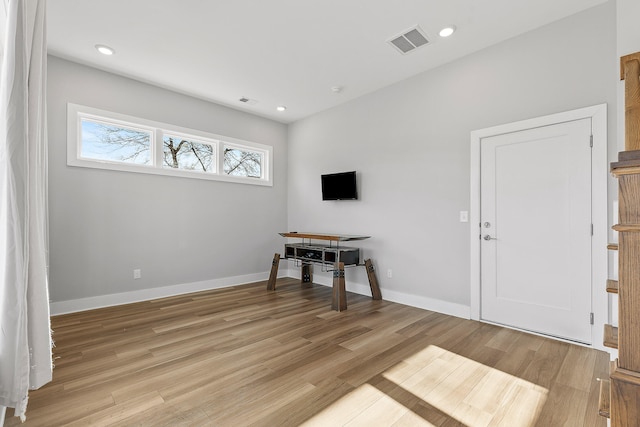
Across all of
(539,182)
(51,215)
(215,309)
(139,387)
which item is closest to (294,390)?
(139,387)

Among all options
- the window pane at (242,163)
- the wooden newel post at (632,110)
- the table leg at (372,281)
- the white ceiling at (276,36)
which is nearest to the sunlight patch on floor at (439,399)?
the wooden newel post at (632,110)

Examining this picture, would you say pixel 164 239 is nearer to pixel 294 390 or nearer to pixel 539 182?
pixel 294 390

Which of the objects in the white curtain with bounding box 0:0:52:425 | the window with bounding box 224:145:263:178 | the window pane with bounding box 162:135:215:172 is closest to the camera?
the white curtain with bounding box 0:0:52:425

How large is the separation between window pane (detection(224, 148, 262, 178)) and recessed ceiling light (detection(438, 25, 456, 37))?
137 inches

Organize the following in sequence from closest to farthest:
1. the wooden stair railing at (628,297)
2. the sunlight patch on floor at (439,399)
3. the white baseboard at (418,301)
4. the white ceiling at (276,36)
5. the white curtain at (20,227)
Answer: the wooden stair railing at (628,297) < the white curtain at (20,227) < the sunlight patch on floor at (439,399) < the white ceiling at (276,36) < the white baseboard at (418,301)

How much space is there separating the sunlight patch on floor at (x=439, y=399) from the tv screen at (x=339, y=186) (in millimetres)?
2636

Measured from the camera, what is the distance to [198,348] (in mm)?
2574

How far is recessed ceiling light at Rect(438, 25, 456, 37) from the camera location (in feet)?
9.34

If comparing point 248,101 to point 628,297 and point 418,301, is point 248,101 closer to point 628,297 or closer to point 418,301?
Result: point 418,301

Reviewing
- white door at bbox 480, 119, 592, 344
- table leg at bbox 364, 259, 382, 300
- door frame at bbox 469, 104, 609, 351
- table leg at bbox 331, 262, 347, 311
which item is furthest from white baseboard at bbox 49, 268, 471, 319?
door frame at bbox 469, 104, 609, 351

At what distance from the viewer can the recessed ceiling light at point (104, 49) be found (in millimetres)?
3170

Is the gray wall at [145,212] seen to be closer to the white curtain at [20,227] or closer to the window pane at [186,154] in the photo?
the window pane at [186,154]

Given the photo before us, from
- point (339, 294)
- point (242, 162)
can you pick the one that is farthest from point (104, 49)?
point (339, 294)

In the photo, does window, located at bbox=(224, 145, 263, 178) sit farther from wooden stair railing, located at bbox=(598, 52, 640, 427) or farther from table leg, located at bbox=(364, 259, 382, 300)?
wooden stair railing, located at bbox=(598, 52, 640, 427)
